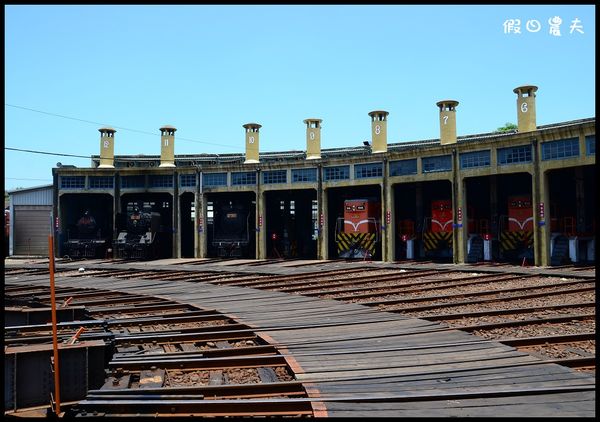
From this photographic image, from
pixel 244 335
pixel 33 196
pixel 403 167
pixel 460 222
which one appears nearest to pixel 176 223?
pixel 33 196

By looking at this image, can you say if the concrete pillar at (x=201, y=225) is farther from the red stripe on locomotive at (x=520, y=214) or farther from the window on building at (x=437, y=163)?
the red stripe on locomotive at (x=520, y=214)

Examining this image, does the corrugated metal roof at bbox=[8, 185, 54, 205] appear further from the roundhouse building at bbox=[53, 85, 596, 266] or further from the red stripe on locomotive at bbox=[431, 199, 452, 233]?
the red stripe on locomotive at bbox=[431, 199, 452, 233]

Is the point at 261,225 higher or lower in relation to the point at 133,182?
lower

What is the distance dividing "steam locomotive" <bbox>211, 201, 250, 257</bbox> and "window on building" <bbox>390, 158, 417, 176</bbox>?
35.2 ft

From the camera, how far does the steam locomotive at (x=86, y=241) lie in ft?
→ 111

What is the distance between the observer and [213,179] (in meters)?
33.5

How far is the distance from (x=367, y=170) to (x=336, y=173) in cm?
197

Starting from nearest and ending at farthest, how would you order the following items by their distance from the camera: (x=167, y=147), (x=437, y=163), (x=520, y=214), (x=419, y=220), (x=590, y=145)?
(x=590, y=145) → (x=520, y=214) → (x=437, y=163) → (x=419, y=220) → (x=167, y=147)

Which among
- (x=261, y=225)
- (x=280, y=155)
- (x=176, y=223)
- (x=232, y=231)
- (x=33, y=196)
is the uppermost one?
(x=280, y=155)

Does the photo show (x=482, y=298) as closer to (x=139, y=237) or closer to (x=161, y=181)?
(x=139, y=237)

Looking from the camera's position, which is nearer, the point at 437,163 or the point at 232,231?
the point at 437,163

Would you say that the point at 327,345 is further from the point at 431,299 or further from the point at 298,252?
the point at 298,252

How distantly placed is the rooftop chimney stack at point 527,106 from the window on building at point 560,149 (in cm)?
473

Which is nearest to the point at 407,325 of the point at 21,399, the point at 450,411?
the point at 450,411
